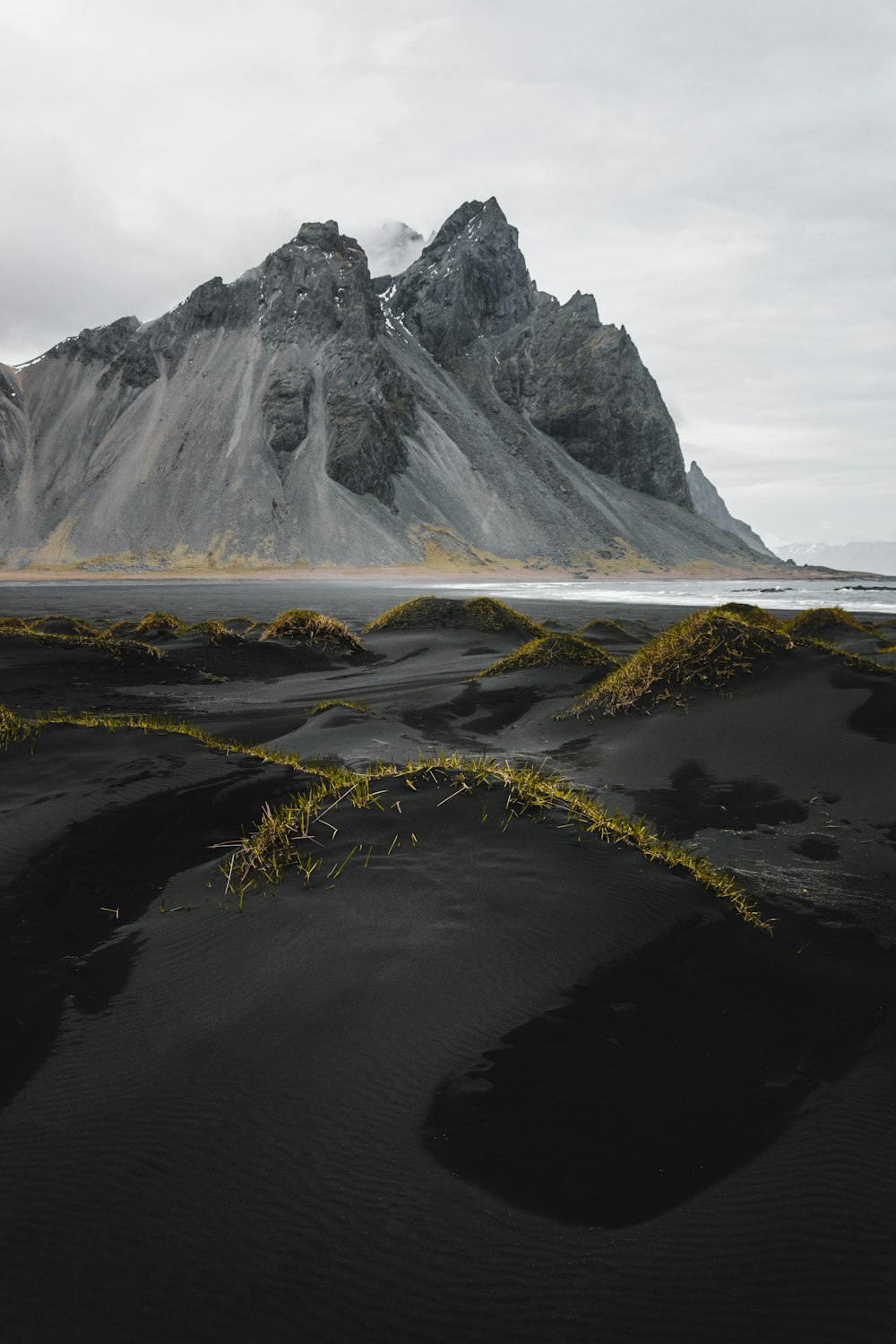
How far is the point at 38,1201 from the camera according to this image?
3125 millimetres

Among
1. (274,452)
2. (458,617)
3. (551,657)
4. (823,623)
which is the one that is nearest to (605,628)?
(458,617)

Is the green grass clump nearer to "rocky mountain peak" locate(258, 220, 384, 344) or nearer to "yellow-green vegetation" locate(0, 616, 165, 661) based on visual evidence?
"yellow-green vegetation" locate(0, 616, 165, 661)

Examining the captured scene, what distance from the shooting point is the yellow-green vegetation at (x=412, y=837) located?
5.48 metres

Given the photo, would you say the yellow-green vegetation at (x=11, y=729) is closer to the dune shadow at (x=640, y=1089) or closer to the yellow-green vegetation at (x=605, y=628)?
the dune shadow at (x=640, y=1089)

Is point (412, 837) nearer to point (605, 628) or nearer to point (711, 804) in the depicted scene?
point (711, 804)

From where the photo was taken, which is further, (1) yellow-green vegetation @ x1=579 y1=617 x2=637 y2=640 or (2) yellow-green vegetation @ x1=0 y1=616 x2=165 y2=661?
(1) yellow-green vegetation @ x1=579 y1=617 x2=637 y2=640

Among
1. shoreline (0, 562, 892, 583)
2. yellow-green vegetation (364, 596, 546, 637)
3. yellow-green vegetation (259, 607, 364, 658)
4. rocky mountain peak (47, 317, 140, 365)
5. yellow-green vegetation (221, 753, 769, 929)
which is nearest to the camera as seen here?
yellow-green vegetation (221, 753, 769, 929)

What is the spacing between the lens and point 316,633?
22.8 m

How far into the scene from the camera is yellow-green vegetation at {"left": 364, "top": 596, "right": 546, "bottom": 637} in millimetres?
25234

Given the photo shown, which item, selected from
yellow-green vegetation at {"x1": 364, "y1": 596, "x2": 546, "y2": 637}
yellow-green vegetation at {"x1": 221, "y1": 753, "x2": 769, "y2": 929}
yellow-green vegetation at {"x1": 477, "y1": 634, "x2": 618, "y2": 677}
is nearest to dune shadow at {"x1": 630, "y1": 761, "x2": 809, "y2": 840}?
yellow-green vegetation at {"x1": 221, "y1": 753, "x2": 769, "y2": 929}

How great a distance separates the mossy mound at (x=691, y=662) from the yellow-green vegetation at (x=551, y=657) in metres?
3.37

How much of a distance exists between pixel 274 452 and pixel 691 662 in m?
142

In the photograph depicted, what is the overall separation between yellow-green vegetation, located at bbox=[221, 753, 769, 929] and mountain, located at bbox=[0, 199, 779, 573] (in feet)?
410

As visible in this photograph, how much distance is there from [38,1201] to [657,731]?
31.0ft
